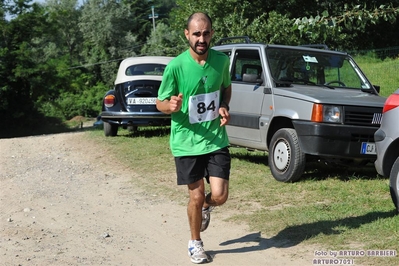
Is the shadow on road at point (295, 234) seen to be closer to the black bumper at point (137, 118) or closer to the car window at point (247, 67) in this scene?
the car window at point (247, 67)

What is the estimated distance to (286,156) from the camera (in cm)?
889

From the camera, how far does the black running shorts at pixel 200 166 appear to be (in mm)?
5633

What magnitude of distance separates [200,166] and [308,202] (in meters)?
2.66

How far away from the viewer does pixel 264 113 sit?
945 cm

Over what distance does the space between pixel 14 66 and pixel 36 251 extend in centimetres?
2043

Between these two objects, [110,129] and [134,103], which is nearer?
[134,103]

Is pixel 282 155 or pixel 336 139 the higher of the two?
pixel 336 139

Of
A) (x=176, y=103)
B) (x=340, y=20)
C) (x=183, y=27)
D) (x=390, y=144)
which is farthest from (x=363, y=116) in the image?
(x=183, y=27)

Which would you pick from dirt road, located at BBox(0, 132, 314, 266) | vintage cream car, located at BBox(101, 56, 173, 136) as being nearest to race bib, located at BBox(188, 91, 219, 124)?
dirt road, located at BBox(0, 132, 314, 266)

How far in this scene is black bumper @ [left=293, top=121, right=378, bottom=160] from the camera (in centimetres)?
828

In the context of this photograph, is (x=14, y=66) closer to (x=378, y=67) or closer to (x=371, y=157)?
(x=378, y=67)

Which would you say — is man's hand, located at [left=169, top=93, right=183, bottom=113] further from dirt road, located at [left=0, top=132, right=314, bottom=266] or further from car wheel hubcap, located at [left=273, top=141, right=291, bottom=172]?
car wheel hubcap, located at [left=273, top=141, right=291, bottom=172]

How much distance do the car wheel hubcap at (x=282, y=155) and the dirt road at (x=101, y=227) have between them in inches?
55.5

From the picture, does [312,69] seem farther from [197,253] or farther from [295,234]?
[197,253]
